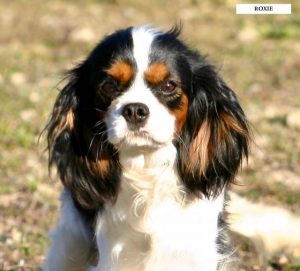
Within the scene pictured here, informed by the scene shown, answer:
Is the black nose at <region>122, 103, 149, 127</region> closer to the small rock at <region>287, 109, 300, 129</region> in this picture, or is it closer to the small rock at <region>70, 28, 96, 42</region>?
the small rock at <region>287, 109, 300, 129</region>

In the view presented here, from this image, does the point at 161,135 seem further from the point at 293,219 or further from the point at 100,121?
the point at 293,219

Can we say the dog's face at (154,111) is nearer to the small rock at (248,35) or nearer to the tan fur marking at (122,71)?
the tan fur marking at (122,71)

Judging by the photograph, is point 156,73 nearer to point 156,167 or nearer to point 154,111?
point 154,111

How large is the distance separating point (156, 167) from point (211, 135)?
303mm

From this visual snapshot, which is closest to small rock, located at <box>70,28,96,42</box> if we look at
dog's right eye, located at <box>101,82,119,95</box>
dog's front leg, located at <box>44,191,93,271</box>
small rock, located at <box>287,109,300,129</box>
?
small rock, located at <box>287,109,300,129</box>

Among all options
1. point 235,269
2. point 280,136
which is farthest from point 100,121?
point 280,136

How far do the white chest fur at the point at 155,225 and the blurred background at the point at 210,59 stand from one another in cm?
62

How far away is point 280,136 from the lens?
297 inches

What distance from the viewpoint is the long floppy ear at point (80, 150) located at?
13.2 ft

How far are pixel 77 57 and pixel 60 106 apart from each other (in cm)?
605

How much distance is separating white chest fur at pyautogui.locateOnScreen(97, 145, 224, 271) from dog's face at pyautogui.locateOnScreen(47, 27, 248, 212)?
6 centimetres

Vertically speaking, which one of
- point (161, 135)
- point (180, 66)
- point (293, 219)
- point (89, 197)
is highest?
point (180, 66)

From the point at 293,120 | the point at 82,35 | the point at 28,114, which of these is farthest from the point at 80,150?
the point at 82,35

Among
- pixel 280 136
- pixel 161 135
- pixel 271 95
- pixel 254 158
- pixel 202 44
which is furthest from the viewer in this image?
pixel 202 44
